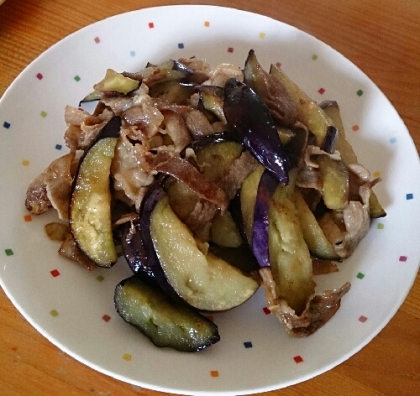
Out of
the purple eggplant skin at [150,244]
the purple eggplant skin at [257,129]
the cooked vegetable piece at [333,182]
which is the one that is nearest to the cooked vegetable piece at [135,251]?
the purple eggplant skin at [150,244]

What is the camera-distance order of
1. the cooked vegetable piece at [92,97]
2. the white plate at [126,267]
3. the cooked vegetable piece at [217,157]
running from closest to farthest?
the white plate at [126,267], the cooked vegetable piece at [217,157], the cooked vegetable piece at [92,97]

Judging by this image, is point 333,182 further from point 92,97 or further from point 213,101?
point 92,97

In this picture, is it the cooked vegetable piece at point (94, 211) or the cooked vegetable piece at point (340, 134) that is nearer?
the cooked vegetable piece at point (94, 211)

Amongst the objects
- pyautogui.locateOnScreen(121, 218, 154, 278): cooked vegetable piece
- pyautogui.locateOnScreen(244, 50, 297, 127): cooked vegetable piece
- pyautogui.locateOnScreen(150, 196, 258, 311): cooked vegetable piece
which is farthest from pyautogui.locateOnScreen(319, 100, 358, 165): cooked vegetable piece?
pyautogui.locateOnScreen(121, 218, 154, 278): cooked vegetable piece

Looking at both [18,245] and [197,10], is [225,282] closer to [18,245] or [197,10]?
[18,245]

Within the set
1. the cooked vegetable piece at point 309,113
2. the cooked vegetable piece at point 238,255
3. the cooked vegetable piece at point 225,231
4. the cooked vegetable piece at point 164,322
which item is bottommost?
the cooked vegetable piece at point 164,322

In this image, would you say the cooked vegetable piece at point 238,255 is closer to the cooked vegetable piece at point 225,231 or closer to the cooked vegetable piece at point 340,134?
the cooked vegetable piece at point 225,231

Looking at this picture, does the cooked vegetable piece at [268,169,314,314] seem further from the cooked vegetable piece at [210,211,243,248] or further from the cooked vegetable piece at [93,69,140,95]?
the cooked vegetable piece at [93,69,140,95]
